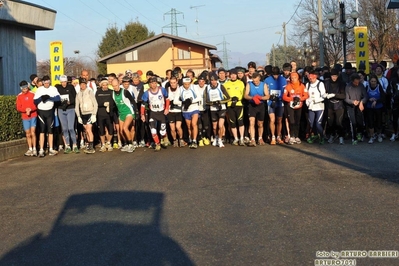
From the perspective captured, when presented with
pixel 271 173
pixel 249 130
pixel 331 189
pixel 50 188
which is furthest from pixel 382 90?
pixel 50 188

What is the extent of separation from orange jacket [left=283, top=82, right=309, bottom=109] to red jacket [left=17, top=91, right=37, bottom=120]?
6.98 m

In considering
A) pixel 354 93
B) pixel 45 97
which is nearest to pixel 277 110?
pixel 354 93

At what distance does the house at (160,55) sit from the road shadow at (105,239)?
5068 centimetres

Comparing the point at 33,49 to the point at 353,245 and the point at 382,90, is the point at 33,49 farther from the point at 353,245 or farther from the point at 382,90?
the point at 353,245

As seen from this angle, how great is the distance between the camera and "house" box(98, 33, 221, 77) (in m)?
59.2

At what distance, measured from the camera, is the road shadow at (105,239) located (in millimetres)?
6031

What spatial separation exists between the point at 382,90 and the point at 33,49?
15.9 metres

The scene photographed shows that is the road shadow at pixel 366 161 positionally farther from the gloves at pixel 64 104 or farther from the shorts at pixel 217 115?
the gloves at pixel 64 104

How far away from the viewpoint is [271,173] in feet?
35.4

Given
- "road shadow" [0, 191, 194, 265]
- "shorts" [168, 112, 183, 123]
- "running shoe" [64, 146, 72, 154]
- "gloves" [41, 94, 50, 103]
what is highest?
"gloves" [41, 94, 50, 103]

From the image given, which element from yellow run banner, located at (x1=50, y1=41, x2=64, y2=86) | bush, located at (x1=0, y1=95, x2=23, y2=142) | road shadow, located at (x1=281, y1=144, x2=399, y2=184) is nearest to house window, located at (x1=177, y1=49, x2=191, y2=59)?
yellow run banner, located at (x1=50, y1=41, x2=64, y2=86)

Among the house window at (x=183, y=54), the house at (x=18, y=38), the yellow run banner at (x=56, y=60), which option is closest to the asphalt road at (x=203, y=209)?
the yellow run banner at (x=56, y=60)

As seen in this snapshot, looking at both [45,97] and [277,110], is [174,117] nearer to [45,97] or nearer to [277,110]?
[277,110]

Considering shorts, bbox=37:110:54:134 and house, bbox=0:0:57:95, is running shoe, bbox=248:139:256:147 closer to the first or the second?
shorts, bbox=37:110:54:134
